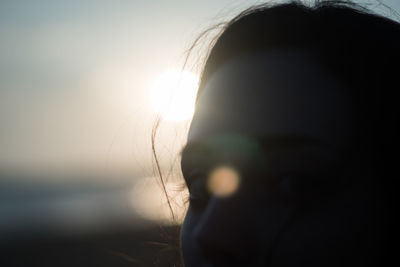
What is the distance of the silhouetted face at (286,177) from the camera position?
1.12m

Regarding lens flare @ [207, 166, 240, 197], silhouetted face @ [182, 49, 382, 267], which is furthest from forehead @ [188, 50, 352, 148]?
lens flare @ [207, 166, 240, 197]

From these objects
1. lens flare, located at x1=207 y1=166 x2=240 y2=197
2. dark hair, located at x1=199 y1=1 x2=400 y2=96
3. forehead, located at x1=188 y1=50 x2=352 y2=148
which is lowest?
lens flare, located at x1=207 y1=166 x2=240 y2=197

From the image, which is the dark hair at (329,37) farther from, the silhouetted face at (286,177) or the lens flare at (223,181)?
the lens flare at (223,181)

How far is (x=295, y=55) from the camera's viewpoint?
1.33 metres

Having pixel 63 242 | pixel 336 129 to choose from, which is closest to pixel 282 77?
pixel 336 129

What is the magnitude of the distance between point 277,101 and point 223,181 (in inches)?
12.6

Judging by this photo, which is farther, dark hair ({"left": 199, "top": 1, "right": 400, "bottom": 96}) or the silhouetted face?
dark hair ({"left": 199, "top": 1, "right": 400, "bottom": 96})

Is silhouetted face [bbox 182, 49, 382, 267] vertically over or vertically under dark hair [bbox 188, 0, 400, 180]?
under

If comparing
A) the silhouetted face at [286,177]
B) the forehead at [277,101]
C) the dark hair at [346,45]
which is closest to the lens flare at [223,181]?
the silhouetted face at [286,177]

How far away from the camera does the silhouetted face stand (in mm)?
1121

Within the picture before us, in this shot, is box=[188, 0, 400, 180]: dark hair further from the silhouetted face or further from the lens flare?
the lens flare

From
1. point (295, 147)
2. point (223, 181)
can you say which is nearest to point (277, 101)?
point (295, 147)

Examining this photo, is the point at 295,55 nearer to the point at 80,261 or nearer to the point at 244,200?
the point at 244,200

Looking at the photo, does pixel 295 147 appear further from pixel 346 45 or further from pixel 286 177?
pixel 346 45
